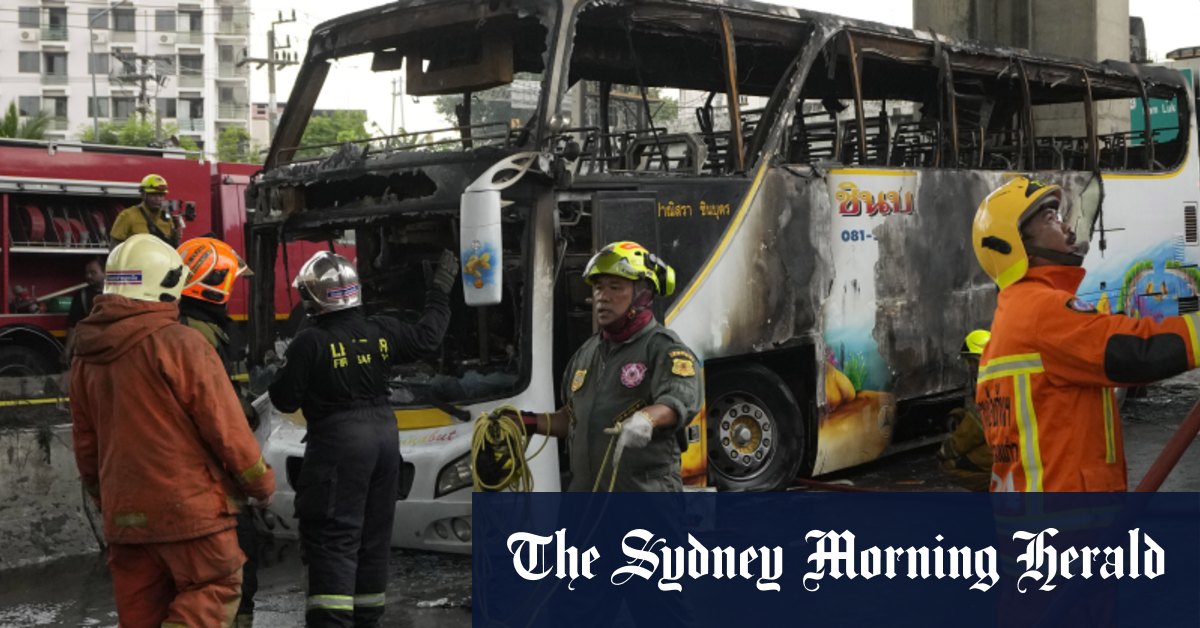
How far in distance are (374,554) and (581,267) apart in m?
2.38

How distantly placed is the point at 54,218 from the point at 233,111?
82.4 m

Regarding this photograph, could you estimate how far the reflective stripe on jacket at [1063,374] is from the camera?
3.79m

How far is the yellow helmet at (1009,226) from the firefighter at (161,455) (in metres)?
2.70

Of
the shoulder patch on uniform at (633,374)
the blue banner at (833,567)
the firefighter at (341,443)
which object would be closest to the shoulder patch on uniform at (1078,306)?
the blue banner at (833,567)

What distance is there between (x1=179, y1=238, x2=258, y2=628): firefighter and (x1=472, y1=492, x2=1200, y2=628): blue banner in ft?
3.98

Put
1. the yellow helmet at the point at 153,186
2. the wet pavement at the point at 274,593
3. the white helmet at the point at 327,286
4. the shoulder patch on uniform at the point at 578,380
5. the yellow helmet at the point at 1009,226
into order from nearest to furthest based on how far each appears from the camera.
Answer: the yellow helmet at the point at 1009,226 < the shoulder patch on uniform at the point at 578,380 < the white helmet at the point at 327,286 < the wet pavement at the point at 274,593 < the yellow helmet at the point at 153,186

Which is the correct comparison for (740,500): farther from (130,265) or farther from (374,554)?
(130,265)

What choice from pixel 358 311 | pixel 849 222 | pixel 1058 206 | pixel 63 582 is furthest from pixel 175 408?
pixel 849 222

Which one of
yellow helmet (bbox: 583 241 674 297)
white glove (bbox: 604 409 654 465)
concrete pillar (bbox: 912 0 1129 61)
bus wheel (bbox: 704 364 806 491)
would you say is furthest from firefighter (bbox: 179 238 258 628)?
concrete pillar (bbox: 912 0 1129 61)

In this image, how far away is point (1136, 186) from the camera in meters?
14.1

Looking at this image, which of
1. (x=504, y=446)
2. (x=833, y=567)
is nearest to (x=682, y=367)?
(x=504, y=446)

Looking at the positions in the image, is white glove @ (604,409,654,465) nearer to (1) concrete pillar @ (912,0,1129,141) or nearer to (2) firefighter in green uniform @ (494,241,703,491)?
(2) firefighter in green uniform @ (494,241,703,491)

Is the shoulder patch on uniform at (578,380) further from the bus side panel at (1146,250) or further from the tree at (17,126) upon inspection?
the tree at (17,126)

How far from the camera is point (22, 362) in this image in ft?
46.9
